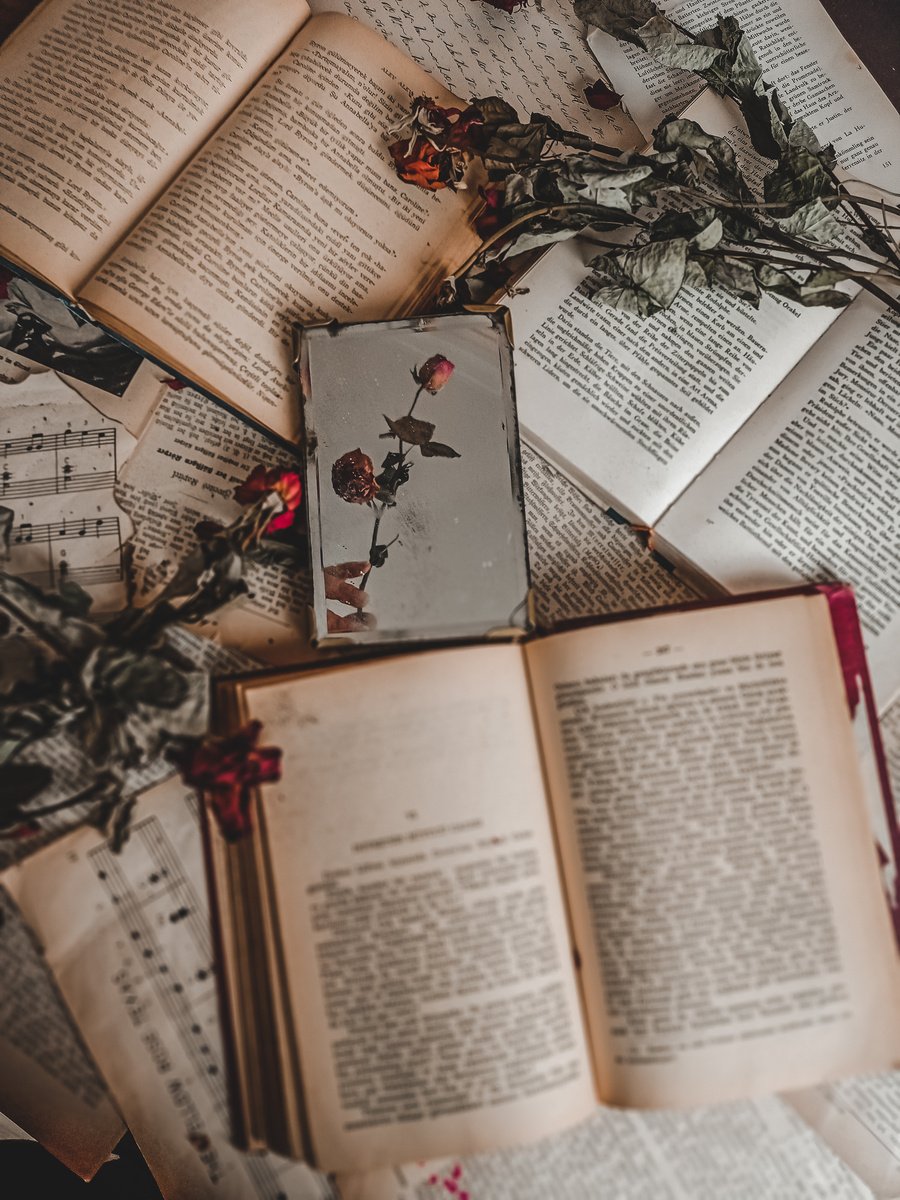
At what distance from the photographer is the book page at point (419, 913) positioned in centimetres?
69

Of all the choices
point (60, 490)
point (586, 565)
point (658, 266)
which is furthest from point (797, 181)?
point (60, 490)

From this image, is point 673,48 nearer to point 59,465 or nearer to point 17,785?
point 59,465

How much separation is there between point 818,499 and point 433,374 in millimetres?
385

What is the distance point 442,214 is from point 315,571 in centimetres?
38

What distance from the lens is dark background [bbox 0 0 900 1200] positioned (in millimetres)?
914

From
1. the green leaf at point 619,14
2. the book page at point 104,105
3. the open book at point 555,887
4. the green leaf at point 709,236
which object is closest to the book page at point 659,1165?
the open book at point 555,887

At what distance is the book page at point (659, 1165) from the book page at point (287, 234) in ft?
2.23

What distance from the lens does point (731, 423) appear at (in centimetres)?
82

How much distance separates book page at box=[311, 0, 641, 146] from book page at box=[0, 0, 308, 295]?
132mm

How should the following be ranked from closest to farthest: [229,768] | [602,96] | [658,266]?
[229,768], [658,266], [602,96]

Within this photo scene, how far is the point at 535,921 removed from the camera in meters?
0.70

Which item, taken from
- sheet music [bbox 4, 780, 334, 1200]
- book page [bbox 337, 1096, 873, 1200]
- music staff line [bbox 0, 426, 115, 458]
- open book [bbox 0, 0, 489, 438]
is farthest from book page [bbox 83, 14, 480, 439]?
book page [bbox 337, 1096, 873, 1200]

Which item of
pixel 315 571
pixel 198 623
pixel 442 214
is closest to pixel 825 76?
pixel 442 214

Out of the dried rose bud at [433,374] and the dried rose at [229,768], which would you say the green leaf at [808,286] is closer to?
the dried rose bud at [433,374]
